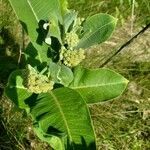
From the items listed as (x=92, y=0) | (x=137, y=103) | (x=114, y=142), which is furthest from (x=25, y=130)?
(x=92, y=0)

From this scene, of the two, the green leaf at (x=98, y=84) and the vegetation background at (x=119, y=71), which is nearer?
the green leaf at (x=98, y=84)

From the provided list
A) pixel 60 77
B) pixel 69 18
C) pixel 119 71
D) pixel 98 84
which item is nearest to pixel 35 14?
pixel 69 18

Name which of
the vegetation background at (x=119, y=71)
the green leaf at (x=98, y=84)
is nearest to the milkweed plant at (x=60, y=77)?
the green leaf at (x=98, y=84)

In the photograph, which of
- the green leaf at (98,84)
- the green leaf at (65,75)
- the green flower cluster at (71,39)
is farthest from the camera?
the green leaf at (98,84)

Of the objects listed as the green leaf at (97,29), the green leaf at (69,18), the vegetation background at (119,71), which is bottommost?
the vegetation background at (119,71)

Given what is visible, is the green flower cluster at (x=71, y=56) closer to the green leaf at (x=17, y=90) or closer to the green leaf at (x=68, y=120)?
the green leaf at (x=68, y=120)

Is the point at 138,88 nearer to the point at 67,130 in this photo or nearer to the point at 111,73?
the point at 111,73
